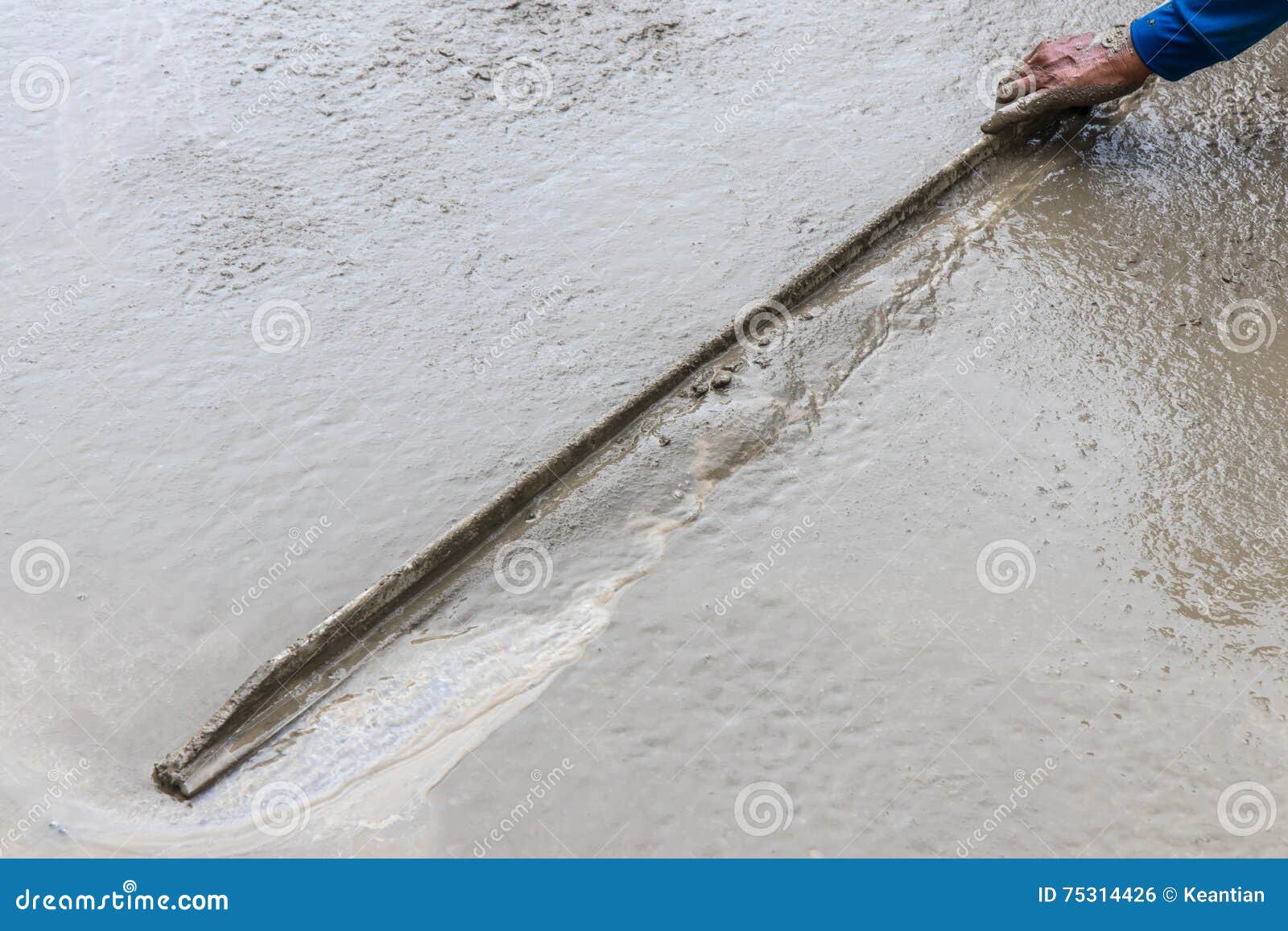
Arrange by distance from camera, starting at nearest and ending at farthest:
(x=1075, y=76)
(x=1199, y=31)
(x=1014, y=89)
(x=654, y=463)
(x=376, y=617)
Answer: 1. (x=376, y=617)
2. (x=654, y=463)
3. (x=1199, y=31)
4. (x=1075, y=76)
5. (x=1014, y=89)

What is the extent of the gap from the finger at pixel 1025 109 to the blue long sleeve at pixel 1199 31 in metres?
0.37

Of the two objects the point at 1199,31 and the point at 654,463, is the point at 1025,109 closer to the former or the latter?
the point at 1199,31

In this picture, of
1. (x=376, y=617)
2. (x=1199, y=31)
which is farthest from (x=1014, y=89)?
(x=376, y=617)

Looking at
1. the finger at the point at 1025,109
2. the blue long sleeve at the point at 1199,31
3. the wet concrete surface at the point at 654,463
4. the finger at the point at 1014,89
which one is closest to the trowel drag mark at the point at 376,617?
the wet concrete surface at the point at 654,463

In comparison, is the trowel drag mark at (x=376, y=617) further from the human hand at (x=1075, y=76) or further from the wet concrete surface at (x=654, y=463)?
the human hand at (x=1075, y=76)

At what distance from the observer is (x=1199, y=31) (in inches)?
173

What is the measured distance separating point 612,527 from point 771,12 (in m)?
3.46

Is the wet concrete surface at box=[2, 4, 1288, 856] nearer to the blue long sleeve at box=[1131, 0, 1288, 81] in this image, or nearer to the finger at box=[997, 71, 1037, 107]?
the finger at box=[997, 71, 1037, 107]

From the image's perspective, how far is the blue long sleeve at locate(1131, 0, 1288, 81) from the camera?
439 centimetres

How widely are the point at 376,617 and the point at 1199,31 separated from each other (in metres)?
3.84

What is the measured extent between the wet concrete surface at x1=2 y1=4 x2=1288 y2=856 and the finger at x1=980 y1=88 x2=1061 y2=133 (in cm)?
18

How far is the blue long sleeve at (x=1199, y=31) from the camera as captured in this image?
4395 millimetres

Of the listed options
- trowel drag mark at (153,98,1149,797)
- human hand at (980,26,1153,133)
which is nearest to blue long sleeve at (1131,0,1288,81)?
human hand at (980,26,1153,133)

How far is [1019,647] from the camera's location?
3.03m
